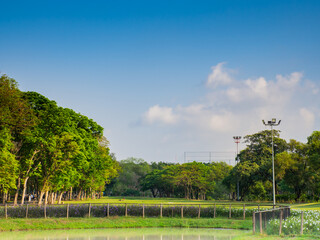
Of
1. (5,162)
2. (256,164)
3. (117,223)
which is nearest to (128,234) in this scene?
(117,223)

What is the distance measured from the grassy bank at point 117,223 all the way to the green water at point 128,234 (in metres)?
1.77

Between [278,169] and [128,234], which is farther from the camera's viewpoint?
[278,169]

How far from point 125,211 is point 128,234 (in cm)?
876

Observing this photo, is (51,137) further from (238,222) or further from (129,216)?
(238,222)

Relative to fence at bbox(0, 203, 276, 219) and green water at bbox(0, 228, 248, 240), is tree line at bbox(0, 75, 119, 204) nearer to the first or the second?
fence at bbox(0, 203, 276, 219)

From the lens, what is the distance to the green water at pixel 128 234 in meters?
27.7

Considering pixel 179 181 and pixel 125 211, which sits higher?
pixel 179 181

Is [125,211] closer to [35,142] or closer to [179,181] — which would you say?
[35,142]

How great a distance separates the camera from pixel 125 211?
38.7m

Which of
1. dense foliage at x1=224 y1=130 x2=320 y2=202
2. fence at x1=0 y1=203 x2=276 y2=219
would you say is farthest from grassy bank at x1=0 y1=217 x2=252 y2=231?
dense foliage at x1=224 y1=130 x2=320 y2=202

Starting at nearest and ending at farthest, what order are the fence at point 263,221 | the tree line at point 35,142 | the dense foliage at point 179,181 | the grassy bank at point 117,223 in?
the fence at point 263,221
the grassy bank at point 117,223
the tree line at point 35,142
the dense foliage at point 179,181

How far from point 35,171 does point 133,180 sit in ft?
319

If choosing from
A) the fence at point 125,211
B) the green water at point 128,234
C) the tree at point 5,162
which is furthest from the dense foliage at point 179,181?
the green water at point 128,234

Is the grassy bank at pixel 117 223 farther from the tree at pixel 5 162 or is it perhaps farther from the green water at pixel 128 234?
the tree at pixel 5 162
